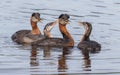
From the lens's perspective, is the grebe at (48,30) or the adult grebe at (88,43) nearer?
the adult grebe at (88,43)

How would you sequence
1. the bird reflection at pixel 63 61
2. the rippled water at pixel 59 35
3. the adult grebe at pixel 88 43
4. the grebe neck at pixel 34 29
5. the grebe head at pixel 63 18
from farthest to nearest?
the grebe neck at pixel 34 29 → the grebe head at pixel 63 18 → the adult grebe at pixel 88 43 → the bird reflection at pixel 63 61 → the rippled water at pixel 59 35

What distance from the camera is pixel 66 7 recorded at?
29188mm

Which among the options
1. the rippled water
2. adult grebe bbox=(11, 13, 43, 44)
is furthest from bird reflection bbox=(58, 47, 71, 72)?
adult grebe bbox=(11, 13, 43, 44)

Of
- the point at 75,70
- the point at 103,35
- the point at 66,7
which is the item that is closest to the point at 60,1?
the point at 66,7

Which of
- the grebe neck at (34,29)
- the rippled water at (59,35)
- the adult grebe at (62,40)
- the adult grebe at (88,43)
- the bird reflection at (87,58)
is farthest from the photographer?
the grebe neck at (34,29)

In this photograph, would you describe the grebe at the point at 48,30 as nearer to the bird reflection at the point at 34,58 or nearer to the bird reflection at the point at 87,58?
the bird reflection at the point at 34,58

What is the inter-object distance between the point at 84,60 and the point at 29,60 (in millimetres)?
1704

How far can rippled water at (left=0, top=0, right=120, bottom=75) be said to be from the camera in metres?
19.1

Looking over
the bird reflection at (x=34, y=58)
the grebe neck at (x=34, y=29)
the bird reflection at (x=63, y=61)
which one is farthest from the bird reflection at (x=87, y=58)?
the grebe neck at (x=34, y=29)

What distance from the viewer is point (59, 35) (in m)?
24.9

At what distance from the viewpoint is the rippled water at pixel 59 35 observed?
19.1m

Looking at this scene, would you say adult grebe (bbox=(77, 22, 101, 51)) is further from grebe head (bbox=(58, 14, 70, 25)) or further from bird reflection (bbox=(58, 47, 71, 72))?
grebe head (bbox=(58, 14, 70, 25))

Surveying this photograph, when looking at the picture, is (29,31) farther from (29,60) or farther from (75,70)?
(75,70)

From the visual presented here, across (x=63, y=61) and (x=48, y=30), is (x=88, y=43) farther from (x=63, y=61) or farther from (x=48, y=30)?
(x=63, y=61)
